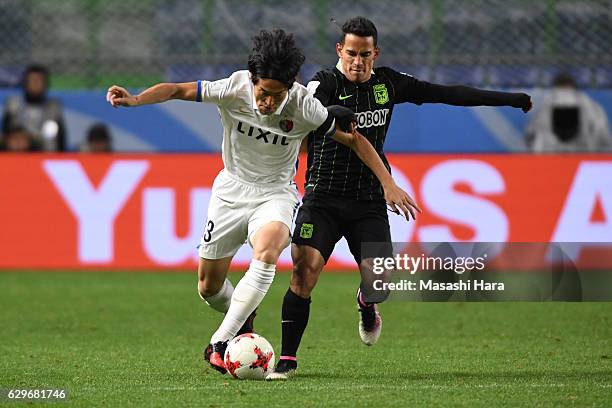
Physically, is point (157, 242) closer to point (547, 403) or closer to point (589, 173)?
point (589, 173)

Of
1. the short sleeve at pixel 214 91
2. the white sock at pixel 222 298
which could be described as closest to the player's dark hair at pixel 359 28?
the short sleeve at pixel 214 91

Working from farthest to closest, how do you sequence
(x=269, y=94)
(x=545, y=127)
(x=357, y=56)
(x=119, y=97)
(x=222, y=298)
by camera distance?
(x=545, y=127)
(x=222, y=298)
(x=357, y=56)
(x=269, y=94)
(x=119, y=97)

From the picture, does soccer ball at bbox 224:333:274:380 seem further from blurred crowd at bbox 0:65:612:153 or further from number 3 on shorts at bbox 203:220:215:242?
blurred crowd at bbox 0:65:612:153

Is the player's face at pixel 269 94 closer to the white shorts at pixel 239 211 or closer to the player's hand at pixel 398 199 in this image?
the white shorts at pixel 239 211

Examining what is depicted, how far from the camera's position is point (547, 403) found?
5988 mm

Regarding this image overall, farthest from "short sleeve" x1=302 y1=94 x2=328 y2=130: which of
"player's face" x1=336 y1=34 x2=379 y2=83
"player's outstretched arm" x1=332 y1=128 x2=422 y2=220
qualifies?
"player's face" x1=336 y1=34 x2=379 y2=83

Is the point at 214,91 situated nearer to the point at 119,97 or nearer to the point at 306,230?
the point at 119,97

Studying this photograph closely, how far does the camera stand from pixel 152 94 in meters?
6.63

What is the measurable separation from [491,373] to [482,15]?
28.8 ft

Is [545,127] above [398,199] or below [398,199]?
below

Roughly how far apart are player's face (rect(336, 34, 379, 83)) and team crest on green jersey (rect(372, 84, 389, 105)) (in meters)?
0.11

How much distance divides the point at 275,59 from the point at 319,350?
2.57 metres

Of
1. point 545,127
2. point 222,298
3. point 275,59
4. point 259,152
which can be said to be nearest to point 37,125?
point 545,127

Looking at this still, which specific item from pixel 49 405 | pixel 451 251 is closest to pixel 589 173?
pixel 451 251
